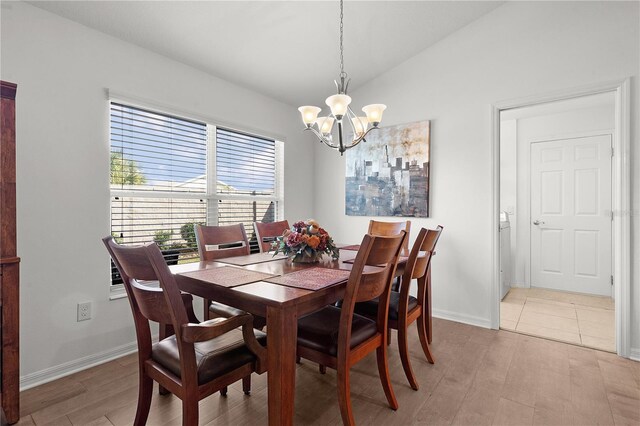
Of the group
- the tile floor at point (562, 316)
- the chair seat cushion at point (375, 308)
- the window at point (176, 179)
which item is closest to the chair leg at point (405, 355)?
the chair seat cushion at point (375, 308)

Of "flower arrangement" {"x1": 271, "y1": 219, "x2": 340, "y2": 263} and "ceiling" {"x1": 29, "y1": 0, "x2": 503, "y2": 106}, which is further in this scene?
"ceiling" {"x1": 29, "y1": 0, "x2": 503, "y2": 106}

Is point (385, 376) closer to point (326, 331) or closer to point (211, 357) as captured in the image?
point (326, 331)

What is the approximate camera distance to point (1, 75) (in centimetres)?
192

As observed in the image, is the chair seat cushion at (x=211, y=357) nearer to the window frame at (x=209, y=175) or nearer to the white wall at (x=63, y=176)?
the white wall at (x=63, y=176)

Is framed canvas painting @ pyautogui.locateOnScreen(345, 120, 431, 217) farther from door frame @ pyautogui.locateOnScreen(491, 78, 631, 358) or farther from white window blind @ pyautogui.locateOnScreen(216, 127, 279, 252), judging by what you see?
door frame @ pyautogui.locateOnScreen(491, 78, 631, 358)

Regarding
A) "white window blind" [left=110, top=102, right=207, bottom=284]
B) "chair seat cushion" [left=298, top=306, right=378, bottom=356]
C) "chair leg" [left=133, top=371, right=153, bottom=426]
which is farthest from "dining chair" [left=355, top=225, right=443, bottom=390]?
"white window blind" [left=110, top=102, right=207, bottom=284]

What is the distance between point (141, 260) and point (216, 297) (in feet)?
1.47

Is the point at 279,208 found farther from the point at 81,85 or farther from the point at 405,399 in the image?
the point at 405,399

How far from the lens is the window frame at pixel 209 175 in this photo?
2.46 meters

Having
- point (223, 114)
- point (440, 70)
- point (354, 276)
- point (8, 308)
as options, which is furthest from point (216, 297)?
point (440, 70)

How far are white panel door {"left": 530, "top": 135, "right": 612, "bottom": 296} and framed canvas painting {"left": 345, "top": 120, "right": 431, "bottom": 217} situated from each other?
2147 millimetres

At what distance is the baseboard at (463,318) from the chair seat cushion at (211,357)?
2446 millimetres

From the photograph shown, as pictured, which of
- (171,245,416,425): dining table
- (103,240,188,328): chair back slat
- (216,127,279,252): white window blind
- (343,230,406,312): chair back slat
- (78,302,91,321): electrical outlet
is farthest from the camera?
(216,127,279,252): white window blind

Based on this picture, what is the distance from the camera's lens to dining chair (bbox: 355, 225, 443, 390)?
1.94 m
